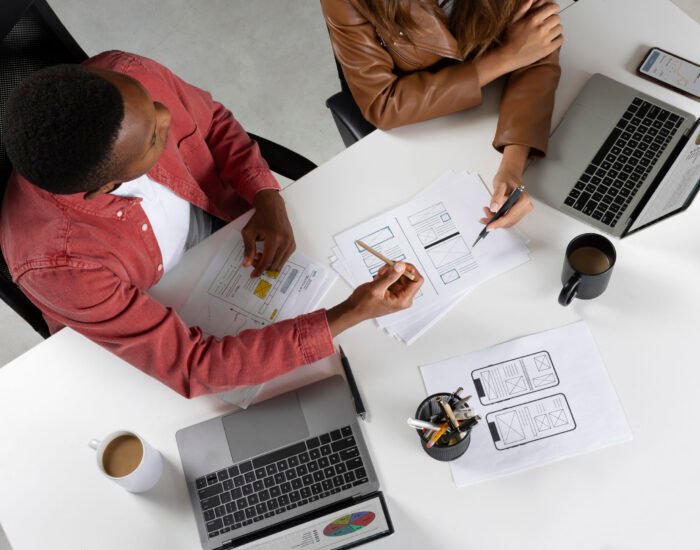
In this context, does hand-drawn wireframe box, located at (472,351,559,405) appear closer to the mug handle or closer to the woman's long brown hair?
the mug handle

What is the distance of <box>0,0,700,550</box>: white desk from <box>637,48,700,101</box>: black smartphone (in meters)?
0.02

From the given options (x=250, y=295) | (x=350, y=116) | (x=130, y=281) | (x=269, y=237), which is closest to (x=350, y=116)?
(x=350, y=116)

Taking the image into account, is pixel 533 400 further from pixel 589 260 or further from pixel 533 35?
pixel 533 35

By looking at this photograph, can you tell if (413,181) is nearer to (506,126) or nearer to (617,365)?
(506,126)

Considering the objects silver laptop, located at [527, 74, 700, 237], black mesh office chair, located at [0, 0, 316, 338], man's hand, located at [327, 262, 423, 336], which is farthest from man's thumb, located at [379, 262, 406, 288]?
black mesh office chair, located at [0, 0, 316, 338]

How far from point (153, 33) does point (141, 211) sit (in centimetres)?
159

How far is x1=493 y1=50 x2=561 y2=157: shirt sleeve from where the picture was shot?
123 cm

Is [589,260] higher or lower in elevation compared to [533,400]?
higher

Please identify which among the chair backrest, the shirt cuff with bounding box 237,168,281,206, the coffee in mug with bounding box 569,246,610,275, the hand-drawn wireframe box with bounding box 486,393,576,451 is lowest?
the hand-drawn wireframe box with bounding box 486,393,576,451

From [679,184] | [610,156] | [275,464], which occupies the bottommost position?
[275,464]

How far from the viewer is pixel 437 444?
1.05 m

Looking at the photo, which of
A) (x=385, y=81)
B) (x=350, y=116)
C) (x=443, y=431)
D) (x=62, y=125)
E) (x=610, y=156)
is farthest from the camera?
(x=350, y=116)

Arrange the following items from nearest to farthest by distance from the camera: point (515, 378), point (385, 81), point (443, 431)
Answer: point (443, 431), point (515, 378), point (385, 81)

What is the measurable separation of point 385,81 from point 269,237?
0.41 meters
